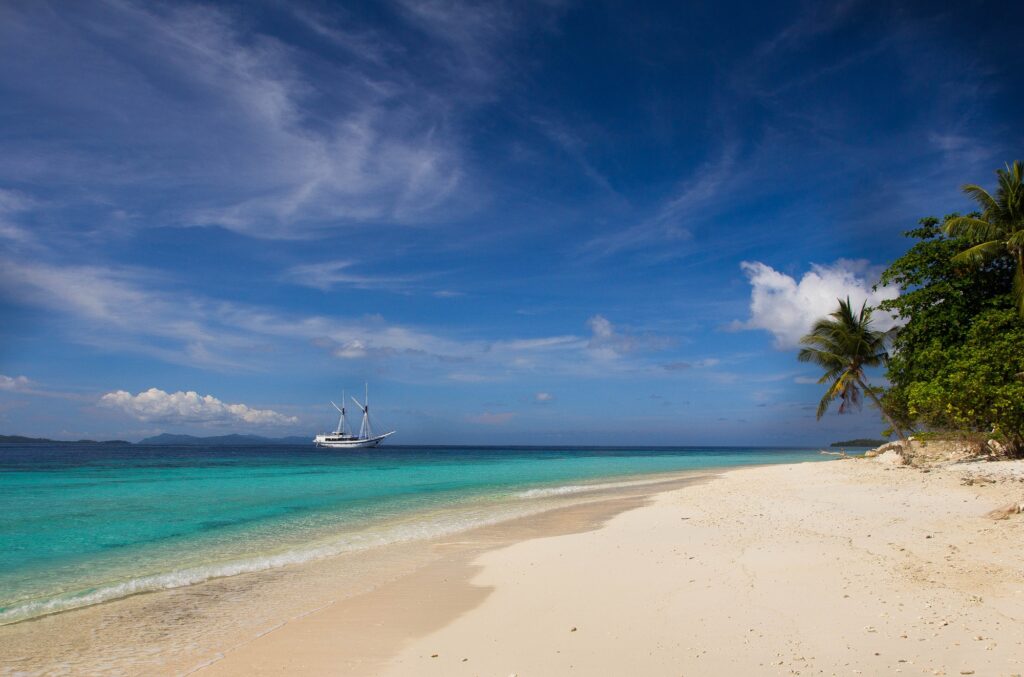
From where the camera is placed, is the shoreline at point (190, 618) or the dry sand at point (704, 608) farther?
the shoreline at point (190, 618)

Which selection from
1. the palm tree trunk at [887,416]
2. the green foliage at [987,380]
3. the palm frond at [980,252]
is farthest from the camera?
the palm tree trunk at [887,416]

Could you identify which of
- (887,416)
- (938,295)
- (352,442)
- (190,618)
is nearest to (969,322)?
(938,295)

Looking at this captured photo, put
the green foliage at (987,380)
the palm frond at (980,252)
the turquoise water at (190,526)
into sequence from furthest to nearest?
1. the palm frond at (980,252)
2. the green foliage at (987,380)
3. the turquoise water at (190,526)

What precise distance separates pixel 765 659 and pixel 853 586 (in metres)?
2.49

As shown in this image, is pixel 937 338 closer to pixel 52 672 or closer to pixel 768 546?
pixel 768 546

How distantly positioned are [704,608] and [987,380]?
1427cm

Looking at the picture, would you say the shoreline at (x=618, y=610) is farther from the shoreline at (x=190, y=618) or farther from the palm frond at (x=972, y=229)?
the palm frond at (x=972, y=229)

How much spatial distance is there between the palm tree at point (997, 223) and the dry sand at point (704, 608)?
33.1 ft

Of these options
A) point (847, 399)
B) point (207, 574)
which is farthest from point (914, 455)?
point (207, 574)

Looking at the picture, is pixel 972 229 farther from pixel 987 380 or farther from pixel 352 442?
pixel 352 442

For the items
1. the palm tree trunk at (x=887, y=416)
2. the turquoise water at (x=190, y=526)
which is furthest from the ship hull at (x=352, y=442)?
the palm tree trunk at (x=887, y=416)

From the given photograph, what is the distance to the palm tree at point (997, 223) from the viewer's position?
1739 centimetres

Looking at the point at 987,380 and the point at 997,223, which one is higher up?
the point at 997,223

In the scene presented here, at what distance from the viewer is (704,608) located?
20.1 feet
